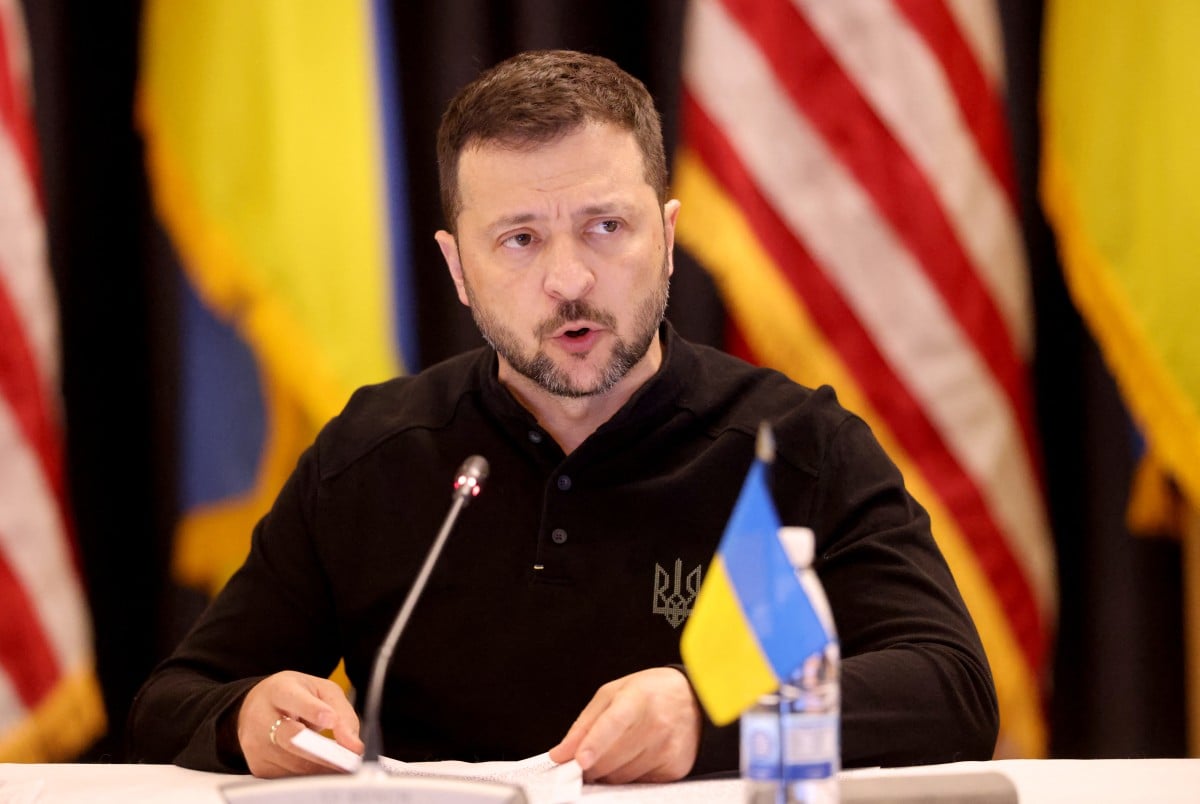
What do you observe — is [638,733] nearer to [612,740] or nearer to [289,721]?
[612,740]

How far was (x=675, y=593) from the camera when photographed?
1.65 meters

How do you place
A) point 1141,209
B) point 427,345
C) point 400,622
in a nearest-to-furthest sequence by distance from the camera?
1. point 400,622
2. point 1141,209
3. point 427,345

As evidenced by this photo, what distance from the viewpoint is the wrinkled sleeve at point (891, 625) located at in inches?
53.2

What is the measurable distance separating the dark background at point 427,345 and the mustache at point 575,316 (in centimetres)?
67

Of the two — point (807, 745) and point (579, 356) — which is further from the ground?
point (579, 356)

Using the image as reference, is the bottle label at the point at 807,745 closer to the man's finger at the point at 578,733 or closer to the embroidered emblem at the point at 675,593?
the man's finger at the point at 578,733

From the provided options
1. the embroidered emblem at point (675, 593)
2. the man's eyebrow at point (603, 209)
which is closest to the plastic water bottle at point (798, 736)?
the embroidered emblem at point (675, 593)

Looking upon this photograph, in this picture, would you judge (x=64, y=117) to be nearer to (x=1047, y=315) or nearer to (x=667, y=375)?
(x=667, y=375)

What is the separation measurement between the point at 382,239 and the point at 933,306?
93 cm

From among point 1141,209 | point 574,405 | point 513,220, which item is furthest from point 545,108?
point 1141,209

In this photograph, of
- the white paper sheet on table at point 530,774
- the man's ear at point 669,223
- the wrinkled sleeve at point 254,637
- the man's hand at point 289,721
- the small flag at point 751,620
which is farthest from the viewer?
the man's ear at point 669,223

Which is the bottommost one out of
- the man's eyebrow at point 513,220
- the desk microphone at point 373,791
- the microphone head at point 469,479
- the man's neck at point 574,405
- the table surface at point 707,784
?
the table surface at point 707,784

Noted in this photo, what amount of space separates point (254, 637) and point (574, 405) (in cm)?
51

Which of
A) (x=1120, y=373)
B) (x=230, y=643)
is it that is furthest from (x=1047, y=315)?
(x=230, y=643)
